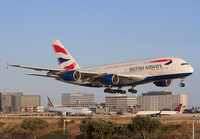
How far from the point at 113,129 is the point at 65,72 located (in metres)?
15.1

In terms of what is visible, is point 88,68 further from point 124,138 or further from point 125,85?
point 124,138

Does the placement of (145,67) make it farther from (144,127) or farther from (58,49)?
(58,49)

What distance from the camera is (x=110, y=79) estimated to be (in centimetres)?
6322

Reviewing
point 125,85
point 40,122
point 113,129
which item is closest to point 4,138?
point 40,122

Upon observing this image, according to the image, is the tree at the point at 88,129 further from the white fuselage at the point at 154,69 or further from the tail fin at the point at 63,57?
the tail fin at the point at 63,57

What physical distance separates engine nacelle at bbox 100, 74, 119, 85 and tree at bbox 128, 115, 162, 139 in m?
10.6

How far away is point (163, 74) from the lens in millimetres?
60438

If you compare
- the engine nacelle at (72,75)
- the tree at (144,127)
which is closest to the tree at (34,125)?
the engine nacelle at (72,75)

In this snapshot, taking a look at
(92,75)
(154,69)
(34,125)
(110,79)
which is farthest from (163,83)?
(34,125)

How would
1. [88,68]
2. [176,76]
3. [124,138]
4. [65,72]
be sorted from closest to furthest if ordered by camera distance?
[124,138], [176,76], [65,72], [88,68]

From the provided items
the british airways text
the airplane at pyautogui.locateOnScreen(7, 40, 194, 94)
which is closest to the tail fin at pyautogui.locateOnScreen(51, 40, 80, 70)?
the airplane at pyautogui.locateOnScreen(7, 40, 194, 94)

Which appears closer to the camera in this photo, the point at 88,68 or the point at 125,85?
the point at 125,85

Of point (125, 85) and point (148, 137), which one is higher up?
point (125, 85)

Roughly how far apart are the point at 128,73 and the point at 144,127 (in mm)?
12999
